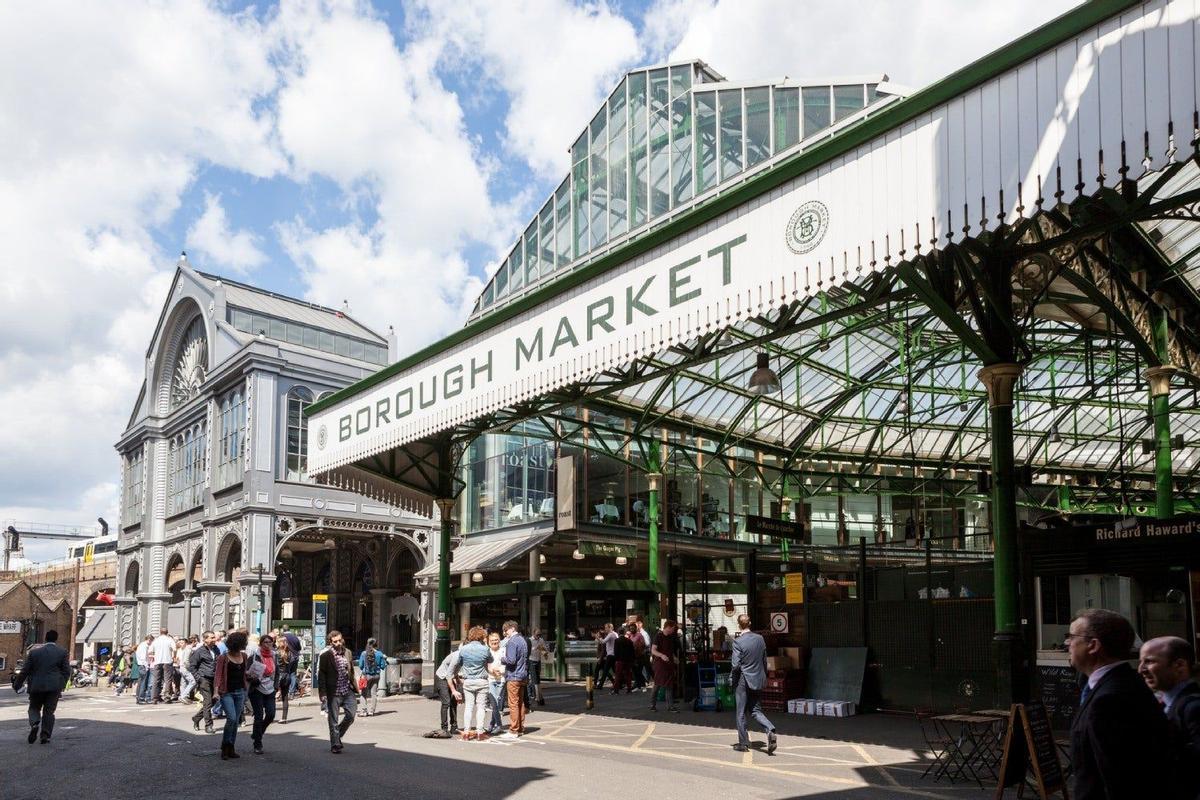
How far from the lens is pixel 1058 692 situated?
14523 millimetres

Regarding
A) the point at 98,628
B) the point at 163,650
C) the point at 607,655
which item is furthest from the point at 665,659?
the point at 98,628

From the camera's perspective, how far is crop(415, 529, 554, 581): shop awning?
33156 mm

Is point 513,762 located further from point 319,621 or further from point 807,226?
point 319,621

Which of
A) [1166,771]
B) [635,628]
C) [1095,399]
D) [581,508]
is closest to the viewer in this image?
[1166,771]

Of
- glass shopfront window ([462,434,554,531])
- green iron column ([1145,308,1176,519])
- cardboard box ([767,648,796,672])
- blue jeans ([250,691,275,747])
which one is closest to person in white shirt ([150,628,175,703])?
glass shopfront window ([462,434,554,531])

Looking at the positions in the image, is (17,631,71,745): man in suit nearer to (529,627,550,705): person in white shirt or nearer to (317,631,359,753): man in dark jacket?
(317,631,359,753): man in dark jacket

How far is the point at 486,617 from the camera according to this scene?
36.6m

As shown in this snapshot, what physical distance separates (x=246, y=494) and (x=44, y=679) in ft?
78.2

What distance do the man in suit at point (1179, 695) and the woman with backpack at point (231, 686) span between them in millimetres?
11110

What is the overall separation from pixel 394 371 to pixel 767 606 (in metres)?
8.59

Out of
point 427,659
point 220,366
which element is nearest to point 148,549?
point 220,366

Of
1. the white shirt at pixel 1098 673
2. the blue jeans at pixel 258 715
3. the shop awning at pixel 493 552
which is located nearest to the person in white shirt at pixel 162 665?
the shop awning at pixel 493 552

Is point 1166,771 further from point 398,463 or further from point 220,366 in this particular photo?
point 220,366

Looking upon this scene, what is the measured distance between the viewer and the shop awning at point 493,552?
3316 cm
